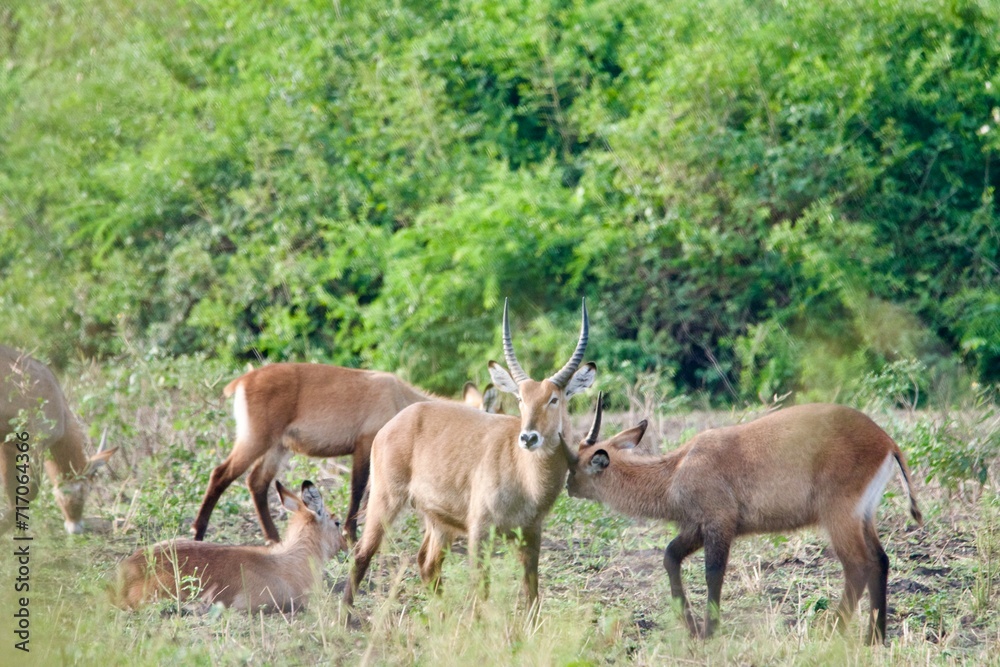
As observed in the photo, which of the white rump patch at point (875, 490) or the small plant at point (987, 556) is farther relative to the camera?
the small plant at point (987, 556)

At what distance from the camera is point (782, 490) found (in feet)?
19.0

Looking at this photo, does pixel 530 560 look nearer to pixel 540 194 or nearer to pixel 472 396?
pixel 472 396

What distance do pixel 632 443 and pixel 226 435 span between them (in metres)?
3.29

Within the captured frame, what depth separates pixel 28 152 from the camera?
14.0 meters

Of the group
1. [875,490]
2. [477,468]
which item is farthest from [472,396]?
[875,490]

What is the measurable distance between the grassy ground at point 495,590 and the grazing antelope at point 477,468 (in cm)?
17

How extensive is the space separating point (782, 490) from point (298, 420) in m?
3.25

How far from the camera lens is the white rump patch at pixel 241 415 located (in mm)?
7621

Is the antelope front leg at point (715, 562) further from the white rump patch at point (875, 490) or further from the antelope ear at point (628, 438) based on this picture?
the antelope ear at point (628, 438)

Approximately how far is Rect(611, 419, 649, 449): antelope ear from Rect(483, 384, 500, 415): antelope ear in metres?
1.82

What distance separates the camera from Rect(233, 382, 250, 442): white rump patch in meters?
7.62

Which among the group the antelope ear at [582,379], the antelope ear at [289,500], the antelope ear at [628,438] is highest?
the antelope ear at [582,379]

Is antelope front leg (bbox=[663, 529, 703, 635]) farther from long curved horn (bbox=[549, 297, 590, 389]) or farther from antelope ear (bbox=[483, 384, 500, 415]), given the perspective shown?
antelope ear (bbox=[483, 384, 500, 415])

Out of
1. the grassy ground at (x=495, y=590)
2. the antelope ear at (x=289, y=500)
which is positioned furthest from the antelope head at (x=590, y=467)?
the antelope ear at (x=289, y=500)
